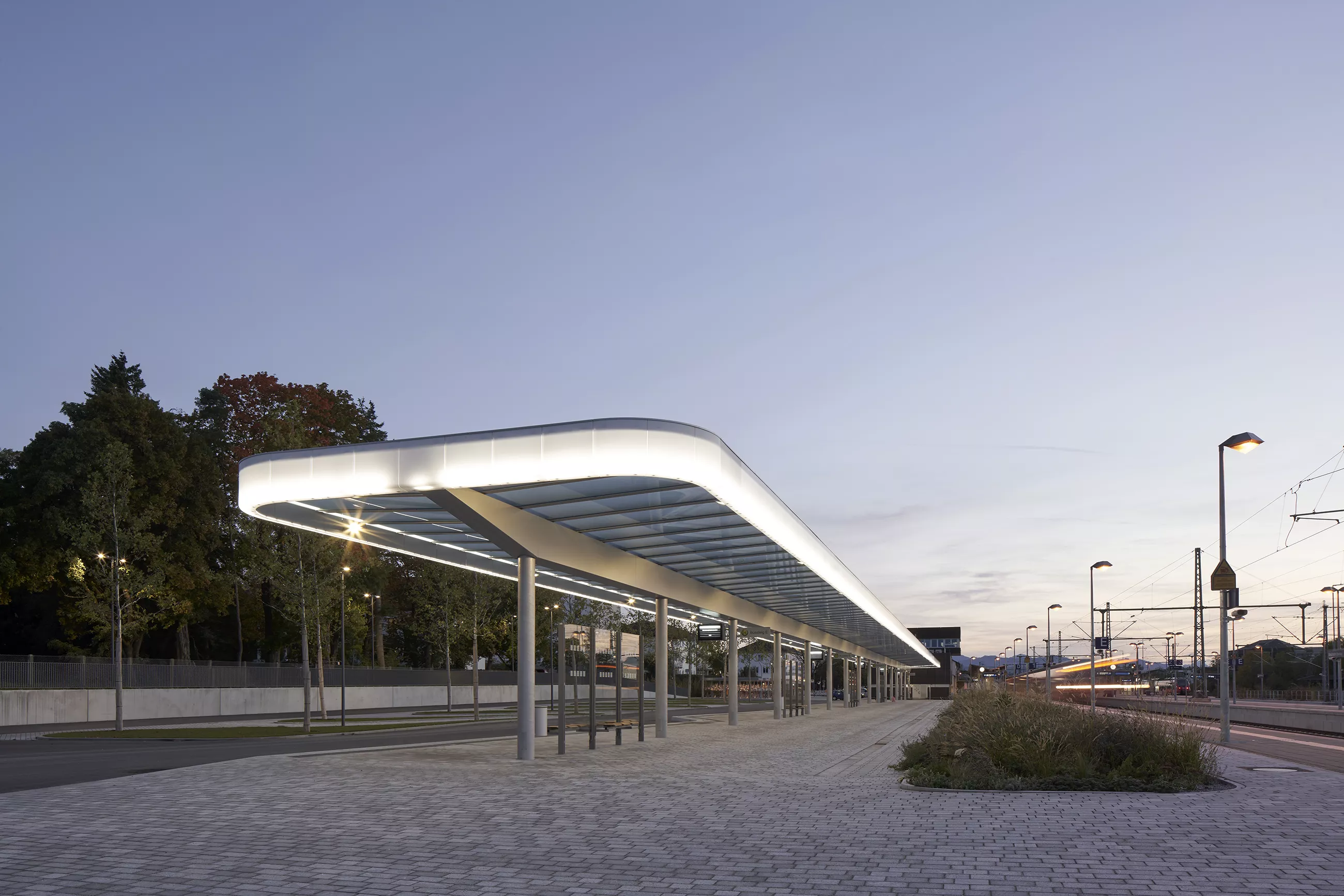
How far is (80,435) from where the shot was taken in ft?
145

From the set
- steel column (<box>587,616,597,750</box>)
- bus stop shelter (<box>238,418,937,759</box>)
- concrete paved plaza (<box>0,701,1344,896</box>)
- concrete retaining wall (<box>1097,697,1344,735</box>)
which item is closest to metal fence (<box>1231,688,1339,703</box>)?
concrete retaining wall (<box>1097,697,1344,735</box>)

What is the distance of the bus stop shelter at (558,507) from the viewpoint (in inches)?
641

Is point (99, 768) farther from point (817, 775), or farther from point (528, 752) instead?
point (817, 775)

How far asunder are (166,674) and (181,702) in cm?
140

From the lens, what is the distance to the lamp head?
21.7 metres

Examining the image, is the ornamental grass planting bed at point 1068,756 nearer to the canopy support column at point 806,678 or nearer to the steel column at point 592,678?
the steel column at point 592,678

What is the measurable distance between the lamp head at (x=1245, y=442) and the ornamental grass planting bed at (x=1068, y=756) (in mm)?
7305

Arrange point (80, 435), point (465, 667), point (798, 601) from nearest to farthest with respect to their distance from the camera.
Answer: point (798, 601)
point (80, 435)
point (465, 667)

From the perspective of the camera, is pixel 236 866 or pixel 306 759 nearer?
pixel 236 866

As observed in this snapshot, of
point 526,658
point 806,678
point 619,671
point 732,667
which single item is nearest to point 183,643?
point 732,667

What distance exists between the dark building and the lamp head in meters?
110

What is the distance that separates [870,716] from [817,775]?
104ft

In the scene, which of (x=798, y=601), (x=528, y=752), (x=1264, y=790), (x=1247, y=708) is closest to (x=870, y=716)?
(x=798, y=601)

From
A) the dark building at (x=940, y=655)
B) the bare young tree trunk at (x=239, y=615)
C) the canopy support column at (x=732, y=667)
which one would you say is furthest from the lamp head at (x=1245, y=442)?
the dark building at (x=940, y=655)
